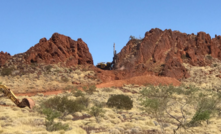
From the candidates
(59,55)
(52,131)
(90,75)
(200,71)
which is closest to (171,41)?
(200,71)

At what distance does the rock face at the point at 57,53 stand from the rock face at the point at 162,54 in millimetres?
5722

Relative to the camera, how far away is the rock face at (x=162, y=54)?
3573 cm

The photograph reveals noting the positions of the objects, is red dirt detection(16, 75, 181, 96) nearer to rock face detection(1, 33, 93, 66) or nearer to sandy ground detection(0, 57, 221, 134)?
sandy ground detection(0, 57, 221, 134)

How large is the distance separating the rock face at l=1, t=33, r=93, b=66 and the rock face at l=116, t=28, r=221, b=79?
572 centimetres

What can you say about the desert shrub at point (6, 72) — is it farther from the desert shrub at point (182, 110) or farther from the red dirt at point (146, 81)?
the desert shrub at point (182, 110)

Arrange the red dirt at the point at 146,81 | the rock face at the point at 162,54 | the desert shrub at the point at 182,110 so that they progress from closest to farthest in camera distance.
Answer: the desert shrub at the point at 182,110 < the red dirt at the point at 146,81 < the rock face at the point at 162,54

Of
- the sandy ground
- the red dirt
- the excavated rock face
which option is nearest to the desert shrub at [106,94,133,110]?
the sandy ground

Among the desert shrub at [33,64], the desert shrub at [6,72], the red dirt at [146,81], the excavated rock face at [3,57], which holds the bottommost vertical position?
the red dirt at [146,81]

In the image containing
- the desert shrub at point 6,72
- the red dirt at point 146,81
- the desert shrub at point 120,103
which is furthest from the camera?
the red dirt at point 146,81

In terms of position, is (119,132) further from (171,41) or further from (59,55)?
(171,41)

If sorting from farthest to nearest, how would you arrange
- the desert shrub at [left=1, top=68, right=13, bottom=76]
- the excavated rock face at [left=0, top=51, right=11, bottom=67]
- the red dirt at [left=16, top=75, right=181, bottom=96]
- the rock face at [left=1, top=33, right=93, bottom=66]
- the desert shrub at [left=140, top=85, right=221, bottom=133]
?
the rock face at [left=1, top=33, right=93, bottom=66] < the excavated rock face at [left=0, top=51, right=11, bottom=67] < the red dirt at [left=16, top=75, right=181, bottom=96] < the desert shrub at [left=1, top=68, right=13, bottom=76] < the desert shrub at [left=140, top=85, right=221, bottom=133]

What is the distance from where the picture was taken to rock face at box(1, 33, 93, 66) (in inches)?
1324

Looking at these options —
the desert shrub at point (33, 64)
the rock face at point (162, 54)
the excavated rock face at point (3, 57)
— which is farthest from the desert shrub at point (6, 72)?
the rock face at point (162, 54)

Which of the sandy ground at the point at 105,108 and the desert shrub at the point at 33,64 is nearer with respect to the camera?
the sandy ground at the point at 105,108
